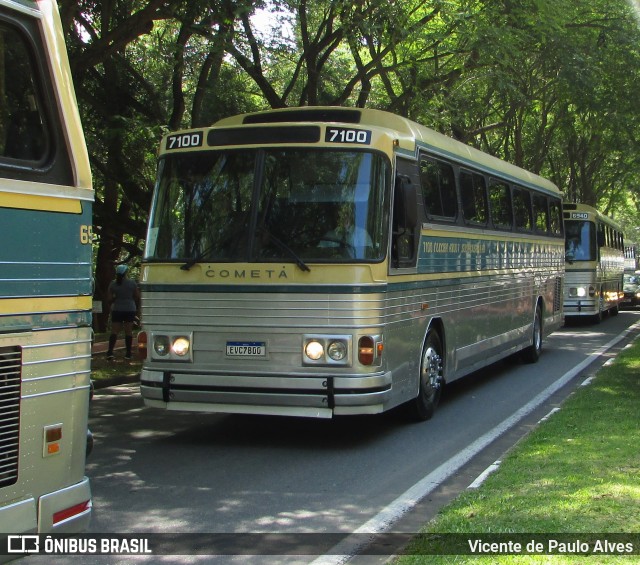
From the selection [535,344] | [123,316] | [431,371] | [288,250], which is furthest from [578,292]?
[288,250]

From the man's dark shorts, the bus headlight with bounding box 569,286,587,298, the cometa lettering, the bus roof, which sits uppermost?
the bus roof

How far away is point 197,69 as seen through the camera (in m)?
19.6

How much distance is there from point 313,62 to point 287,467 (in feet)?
35.9

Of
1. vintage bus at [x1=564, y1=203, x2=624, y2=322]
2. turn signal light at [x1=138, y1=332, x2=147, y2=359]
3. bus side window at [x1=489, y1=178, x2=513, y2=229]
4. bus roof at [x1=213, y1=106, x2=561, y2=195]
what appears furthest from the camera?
vintage bus at [x1=564, y1=203, x2=624, y2=322]

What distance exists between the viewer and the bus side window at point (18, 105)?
447 cm

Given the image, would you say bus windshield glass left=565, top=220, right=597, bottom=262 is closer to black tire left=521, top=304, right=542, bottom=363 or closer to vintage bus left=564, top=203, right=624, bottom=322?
vintage bus left=564, top=203, right=624, bottom=322

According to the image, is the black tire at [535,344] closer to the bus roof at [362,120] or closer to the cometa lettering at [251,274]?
the bus roof at [362,120]

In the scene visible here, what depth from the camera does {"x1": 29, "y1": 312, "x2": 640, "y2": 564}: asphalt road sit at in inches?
254

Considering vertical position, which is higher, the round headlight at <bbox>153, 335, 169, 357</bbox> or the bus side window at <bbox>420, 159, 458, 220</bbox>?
the bus side window at <bbox>420, 159, 458, 220</bbox>

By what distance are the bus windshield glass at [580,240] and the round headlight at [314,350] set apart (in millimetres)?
18204

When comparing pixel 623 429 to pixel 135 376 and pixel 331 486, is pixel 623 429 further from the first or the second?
pixel 135 376

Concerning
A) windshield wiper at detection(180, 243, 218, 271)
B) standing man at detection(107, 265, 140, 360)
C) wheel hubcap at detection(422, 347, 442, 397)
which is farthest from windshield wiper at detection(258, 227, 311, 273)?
standing man at detection(107, 265, 140, 360)

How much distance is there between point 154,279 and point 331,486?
300 cm

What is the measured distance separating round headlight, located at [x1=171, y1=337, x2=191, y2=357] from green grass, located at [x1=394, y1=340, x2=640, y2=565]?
131 inches
